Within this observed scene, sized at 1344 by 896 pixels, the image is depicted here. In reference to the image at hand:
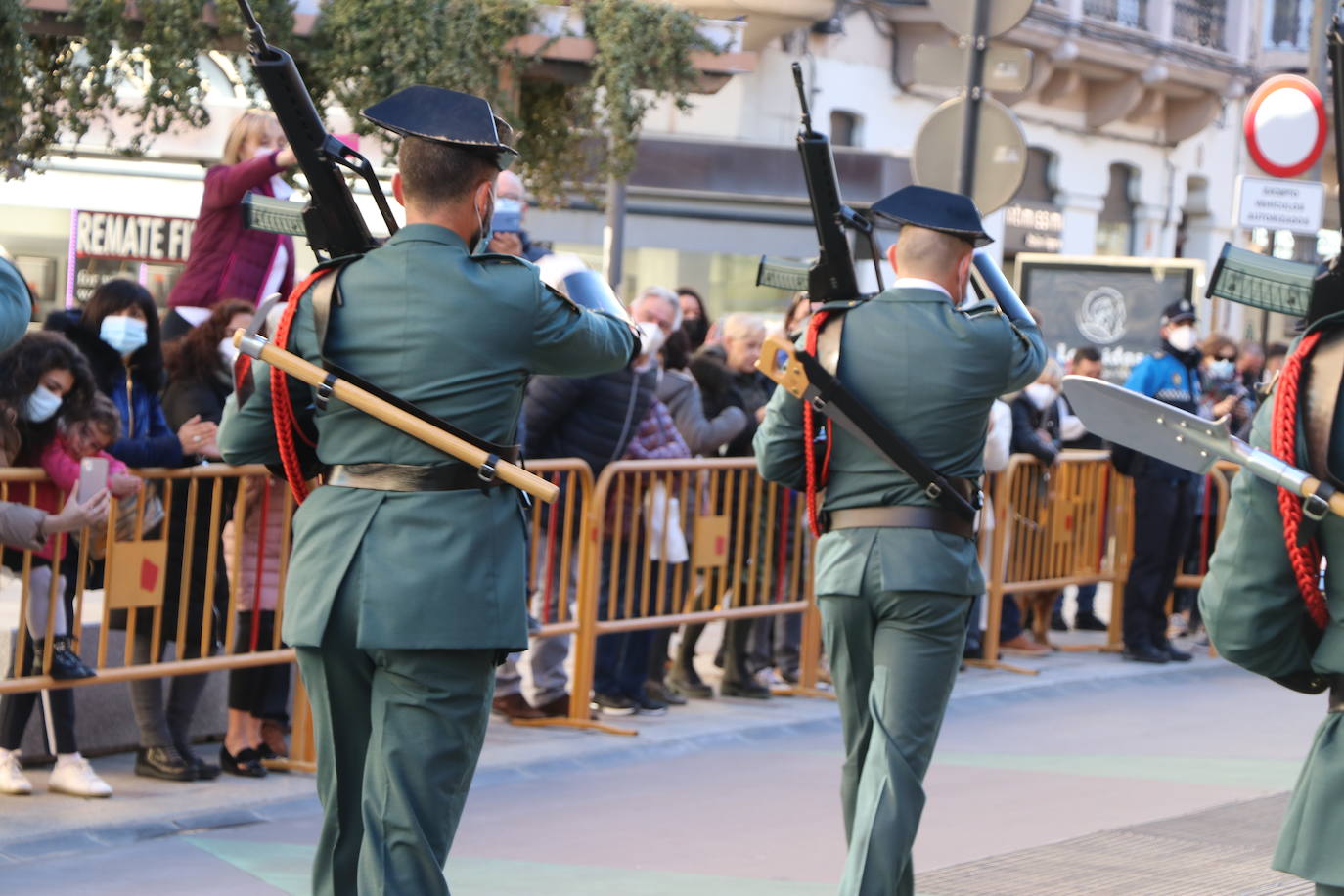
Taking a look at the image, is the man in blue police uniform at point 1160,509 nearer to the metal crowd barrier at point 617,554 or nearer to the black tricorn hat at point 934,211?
the metal crowd barrier at point 617,554

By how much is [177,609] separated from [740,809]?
6.78 ft

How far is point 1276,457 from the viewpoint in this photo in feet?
12.0

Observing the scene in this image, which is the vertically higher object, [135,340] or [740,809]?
[135,340]

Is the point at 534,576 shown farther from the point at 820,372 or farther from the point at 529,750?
the point at 820,372

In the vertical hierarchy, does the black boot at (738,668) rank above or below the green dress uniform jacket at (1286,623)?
Answer: below

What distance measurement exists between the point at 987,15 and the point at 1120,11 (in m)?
17.5

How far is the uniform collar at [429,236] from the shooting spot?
4.35 meters

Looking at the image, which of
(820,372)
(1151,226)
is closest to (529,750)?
(820,372)

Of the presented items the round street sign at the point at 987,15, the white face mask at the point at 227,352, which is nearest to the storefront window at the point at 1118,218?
the round street sign at the point at 987,15

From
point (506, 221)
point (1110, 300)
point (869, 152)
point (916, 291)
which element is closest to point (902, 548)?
point (916, 291)

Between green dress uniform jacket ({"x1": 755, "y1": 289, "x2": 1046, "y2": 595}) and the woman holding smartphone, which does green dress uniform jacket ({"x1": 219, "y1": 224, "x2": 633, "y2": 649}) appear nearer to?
green dress uniform jacket ({"x1": 755, "y1": 289, "x2": 1046, "y2": 595})

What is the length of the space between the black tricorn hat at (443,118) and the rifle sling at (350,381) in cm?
34

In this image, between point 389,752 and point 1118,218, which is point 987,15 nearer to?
point 389,752

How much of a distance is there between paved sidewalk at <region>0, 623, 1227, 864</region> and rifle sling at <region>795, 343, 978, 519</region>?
2771 millimetres
